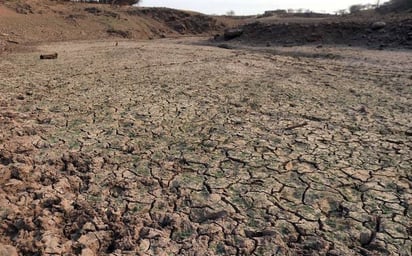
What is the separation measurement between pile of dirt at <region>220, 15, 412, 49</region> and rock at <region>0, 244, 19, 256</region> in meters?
11.2

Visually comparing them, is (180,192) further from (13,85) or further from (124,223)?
(13,85)

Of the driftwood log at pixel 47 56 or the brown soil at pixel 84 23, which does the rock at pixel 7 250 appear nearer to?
the driftwood log at pixel 47 56

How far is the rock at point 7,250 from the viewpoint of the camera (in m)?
2.25

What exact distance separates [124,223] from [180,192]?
1.71 feet

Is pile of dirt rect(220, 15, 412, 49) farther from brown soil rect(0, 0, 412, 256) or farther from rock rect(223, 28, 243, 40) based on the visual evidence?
brown soil rect(0, 0, 412, 256)

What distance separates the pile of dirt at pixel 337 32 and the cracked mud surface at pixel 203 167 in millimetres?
6163

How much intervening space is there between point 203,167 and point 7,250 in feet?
5.31

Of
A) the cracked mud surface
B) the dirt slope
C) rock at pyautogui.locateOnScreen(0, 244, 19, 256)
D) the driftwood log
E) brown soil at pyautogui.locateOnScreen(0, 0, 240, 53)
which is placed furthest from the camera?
the dirt slope

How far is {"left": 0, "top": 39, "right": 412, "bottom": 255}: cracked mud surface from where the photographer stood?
2398mm

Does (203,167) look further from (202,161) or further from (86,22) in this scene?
(86,22)

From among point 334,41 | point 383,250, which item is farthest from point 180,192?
point 334,41

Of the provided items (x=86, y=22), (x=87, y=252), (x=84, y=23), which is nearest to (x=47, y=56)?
(x=87, y=252)

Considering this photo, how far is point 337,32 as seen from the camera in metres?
12.8

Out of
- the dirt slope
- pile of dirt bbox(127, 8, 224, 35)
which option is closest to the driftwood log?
the dirt slope
